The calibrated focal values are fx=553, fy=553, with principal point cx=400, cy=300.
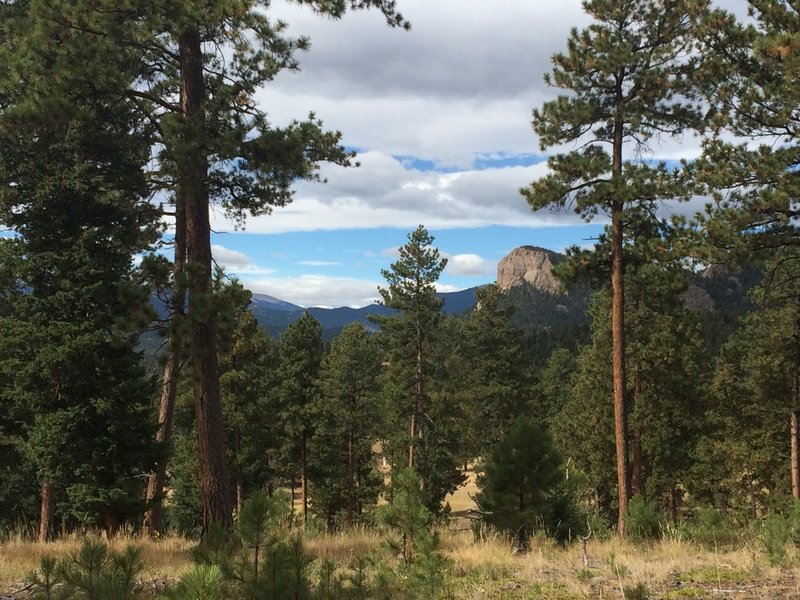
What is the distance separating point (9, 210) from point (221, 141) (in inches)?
298

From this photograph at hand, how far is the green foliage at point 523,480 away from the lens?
805 centimetres

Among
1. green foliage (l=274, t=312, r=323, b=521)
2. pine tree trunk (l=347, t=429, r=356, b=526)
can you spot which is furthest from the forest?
pine tree trunk (l=347, t=429, r=356, b=526)

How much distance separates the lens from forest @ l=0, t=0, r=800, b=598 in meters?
7.27

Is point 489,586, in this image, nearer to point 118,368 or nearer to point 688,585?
point 688,585

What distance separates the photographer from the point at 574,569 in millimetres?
6324

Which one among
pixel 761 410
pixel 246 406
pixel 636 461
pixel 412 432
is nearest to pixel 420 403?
pixel 412 432

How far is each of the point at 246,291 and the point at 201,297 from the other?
0.77 m

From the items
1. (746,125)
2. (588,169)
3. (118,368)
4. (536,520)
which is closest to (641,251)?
(588,169)

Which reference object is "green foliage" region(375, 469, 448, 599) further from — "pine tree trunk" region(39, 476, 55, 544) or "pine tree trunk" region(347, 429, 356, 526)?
"pine tree trunk" region(347, 429, 356, 526)

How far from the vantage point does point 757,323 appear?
21422 millimetres

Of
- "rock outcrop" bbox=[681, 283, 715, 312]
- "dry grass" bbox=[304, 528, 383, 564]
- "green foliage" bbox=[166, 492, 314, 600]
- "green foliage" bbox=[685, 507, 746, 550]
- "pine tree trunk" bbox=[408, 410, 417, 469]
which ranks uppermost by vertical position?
"rock outcrop" bbox=[681, 283, 715, 312]

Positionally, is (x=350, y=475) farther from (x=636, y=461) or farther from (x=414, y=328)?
(x=636, y=461)

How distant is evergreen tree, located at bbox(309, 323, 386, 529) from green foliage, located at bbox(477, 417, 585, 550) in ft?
65.9

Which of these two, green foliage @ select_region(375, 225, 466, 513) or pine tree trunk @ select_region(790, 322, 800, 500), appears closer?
pine tree trunk @ select_region(790, 322, 800, 500)
